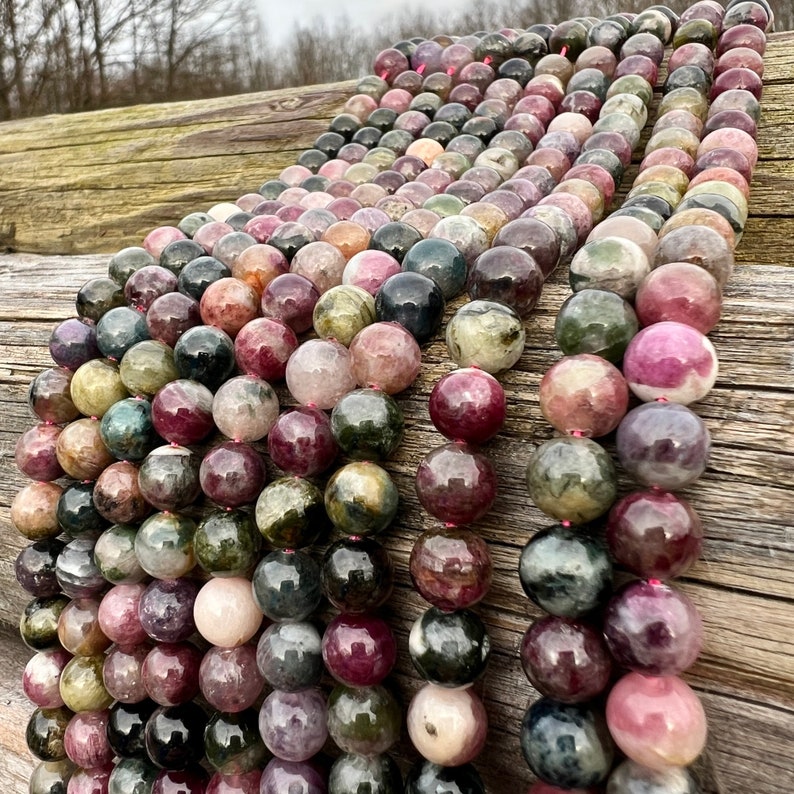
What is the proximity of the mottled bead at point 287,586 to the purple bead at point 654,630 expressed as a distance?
0.31 m

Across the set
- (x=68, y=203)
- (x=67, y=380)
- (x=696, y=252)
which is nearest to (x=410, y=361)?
(x=696, y=252)

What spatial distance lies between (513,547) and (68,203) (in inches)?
68.1

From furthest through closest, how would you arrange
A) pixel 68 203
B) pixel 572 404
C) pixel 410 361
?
pixel 68 203 < pixel 410 361 < pixel 572 404

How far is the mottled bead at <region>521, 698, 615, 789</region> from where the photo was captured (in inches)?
22.6

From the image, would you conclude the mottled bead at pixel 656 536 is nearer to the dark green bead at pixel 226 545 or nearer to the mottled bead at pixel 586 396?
the mottled bead at pixel 586 396

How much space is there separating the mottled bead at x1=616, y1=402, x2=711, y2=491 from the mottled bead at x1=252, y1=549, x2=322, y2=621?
35cm

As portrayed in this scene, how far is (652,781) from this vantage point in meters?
0.56

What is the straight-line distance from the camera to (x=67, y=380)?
942 mm

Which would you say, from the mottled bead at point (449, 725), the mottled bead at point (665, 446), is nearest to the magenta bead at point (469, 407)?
the mottled bead at point (665, 446)

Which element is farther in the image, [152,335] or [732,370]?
[152,335]

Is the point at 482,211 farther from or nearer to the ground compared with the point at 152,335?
farther from the ground

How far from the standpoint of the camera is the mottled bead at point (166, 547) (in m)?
0.78

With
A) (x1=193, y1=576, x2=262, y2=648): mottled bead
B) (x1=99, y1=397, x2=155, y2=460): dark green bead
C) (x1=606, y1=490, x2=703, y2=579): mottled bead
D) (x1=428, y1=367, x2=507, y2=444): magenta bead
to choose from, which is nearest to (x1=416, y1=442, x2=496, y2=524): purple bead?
(x1=428, y1=367, x2=507, y2=444): magenta bead

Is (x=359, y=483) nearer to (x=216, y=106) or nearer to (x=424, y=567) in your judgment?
(x=424, y=567)
